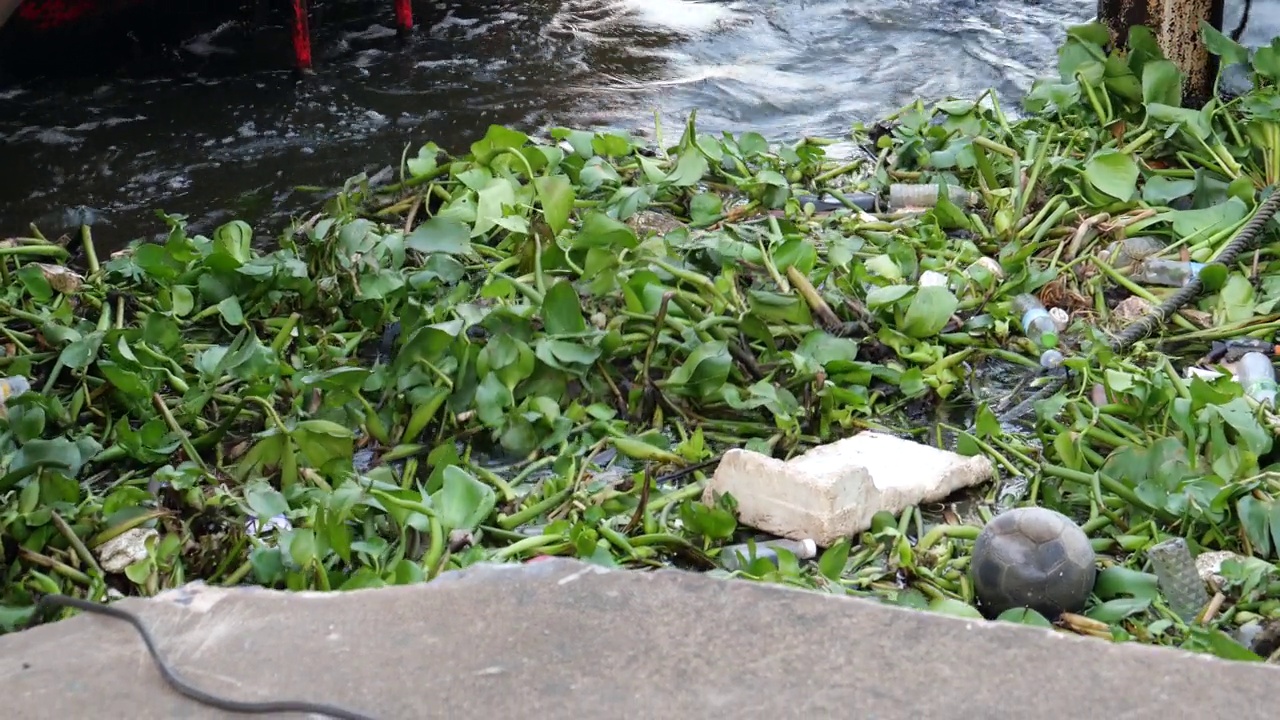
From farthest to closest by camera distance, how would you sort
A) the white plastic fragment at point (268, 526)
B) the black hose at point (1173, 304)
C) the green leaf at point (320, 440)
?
1. the black hose at point (1173, 304)
2. the green leaf at point (320, 440)
3. the white plastic fragment at point (268, 526)

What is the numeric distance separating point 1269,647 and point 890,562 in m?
0.68

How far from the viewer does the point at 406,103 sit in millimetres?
5770

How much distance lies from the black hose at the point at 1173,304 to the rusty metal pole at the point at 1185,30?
3.07 feet

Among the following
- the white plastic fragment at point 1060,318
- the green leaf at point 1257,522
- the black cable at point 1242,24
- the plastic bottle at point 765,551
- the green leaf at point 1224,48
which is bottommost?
the plastic bottle at point 765,551

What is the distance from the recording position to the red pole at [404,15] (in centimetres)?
660

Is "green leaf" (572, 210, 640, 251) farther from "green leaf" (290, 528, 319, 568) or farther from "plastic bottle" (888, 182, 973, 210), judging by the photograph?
"green leaf" (290, 528, 319, 568)

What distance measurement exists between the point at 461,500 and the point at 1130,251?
2.23 metres

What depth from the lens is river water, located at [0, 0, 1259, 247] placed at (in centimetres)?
500

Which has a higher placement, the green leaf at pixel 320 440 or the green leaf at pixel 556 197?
the green leaf at pixel 556 197

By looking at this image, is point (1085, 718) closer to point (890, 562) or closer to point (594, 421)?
point (890, 562)


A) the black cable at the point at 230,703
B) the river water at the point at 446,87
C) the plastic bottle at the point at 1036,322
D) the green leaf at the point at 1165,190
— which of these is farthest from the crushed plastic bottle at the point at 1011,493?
the river water at the point at 446,87

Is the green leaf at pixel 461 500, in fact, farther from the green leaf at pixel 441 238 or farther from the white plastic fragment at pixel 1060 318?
the white plastic fragment at pixel 1060 318

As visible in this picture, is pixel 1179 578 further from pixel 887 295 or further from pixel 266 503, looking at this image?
pixel 266 503

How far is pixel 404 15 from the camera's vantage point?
663cm
